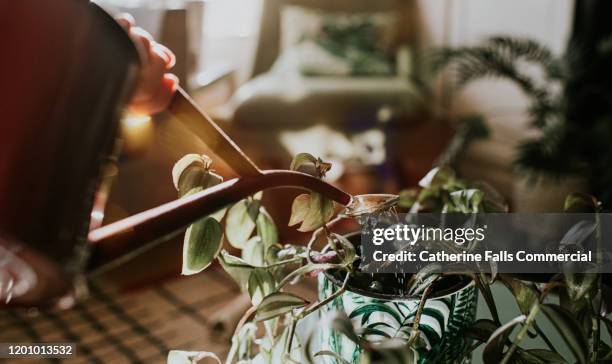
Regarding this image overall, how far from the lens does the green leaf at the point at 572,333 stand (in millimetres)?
376

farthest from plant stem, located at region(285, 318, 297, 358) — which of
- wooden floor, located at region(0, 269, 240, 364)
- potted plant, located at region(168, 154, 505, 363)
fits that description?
wooden floor, located at region(0, 269, 240, 364)

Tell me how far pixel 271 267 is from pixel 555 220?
30cm

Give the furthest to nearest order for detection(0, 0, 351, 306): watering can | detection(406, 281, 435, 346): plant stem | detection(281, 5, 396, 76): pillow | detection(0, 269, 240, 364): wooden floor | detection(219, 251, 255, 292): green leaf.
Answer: detection(281, 5, 396, 76): pillow < detection(0, 269, 240, 364): wooden floor < detection(219, 251, 255, 292): green leaf < detection(406, 281, 435, 346): plant stem < detection(0, 0, 351, 306): watering can

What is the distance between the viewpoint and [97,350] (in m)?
1.66

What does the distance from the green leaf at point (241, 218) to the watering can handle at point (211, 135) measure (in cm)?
17

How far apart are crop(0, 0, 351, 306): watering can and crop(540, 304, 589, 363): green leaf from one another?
0.30 meters

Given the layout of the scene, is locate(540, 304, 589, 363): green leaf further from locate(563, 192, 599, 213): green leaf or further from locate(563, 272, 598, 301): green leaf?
locate(563, 192, 599, 213): green leaf

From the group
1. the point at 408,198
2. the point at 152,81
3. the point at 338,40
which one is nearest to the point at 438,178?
the point at 408,198

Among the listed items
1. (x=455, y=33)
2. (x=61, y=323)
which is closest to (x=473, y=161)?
(x=455, y=33)

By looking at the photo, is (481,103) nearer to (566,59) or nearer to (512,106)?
(512,106)

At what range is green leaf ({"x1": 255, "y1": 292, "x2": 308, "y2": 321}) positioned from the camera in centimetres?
47

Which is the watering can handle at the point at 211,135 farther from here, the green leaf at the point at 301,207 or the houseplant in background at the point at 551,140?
the houseplant in background at the point at 551,140

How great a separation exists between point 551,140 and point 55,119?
230 centimetres

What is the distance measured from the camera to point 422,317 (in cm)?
49
